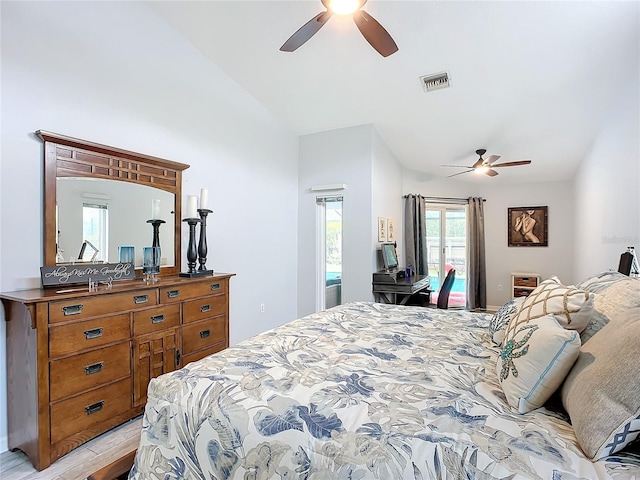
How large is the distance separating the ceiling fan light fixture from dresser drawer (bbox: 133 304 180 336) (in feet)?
7.53

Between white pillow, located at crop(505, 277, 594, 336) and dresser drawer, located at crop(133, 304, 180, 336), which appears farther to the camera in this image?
dresser drawer, located at crop(133, 304, 180, 336)

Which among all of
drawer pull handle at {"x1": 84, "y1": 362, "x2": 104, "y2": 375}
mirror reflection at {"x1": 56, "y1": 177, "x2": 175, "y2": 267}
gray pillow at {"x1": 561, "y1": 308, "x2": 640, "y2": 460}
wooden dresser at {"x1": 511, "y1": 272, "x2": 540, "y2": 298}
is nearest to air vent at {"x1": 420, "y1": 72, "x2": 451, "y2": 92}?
mirror reflection at {"x1": 56, "y1": 177, "x2": 175, "y2": 267}

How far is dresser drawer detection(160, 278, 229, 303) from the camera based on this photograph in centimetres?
Result: 249

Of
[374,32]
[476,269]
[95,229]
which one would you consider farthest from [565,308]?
[476,269]

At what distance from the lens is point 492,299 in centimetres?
623

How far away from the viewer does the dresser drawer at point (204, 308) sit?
105 inches

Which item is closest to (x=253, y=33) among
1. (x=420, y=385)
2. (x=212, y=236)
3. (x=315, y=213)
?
(x=212, y=236)

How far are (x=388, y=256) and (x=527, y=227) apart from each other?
3191mm

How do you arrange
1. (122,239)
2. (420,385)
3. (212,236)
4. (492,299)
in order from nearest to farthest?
(420,385) → (122,239) → (212,236) → (492,299)

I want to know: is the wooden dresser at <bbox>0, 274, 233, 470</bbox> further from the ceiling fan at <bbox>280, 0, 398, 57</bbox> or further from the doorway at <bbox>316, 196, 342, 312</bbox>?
the doorway at <bbox>316, 196, 342, 312</bbox>

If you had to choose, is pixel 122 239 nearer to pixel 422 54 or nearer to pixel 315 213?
pixel 315 213

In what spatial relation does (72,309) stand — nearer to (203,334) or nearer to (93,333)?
(93,333)

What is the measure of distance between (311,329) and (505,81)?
9.73 feet

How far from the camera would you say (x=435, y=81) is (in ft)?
10.7
